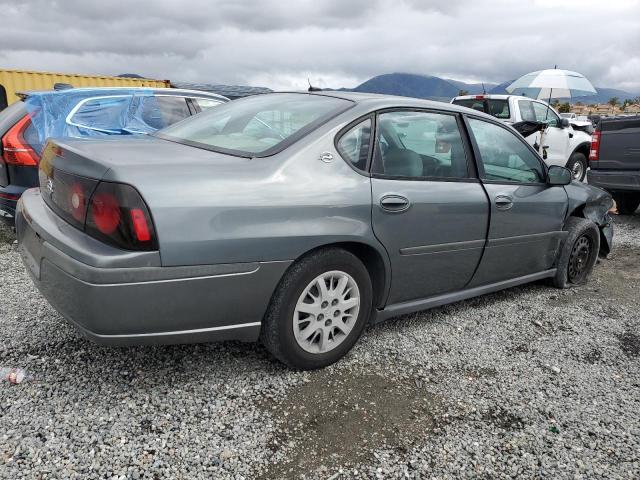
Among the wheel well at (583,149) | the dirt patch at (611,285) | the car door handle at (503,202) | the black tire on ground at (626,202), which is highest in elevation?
the car door handle at (503,202)

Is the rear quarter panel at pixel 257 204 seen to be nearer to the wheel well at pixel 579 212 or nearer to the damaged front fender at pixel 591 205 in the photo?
the damaged front fender at pixel 591 205

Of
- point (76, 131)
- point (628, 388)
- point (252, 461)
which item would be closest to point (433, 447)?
point (252, 461)

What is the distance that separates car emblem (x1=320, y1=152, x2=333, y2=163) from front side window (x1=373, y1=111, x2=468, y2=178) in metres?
0.30

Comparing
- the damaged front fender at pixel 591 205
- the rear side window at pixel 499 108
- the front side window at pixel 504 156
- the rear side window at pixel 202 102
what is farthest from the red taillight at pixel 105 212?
the rear side window at pixel 499 108

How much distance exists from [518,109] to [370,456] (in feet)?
30.5

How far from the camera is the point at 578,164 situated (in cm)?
1173

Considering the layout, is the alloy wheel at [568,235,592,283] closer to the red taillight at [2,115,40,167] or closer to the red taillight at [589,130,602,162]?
the red taillight at [589,130,602,162]

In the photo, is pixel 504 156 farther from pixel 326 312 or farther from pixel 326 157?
pixel 326 312

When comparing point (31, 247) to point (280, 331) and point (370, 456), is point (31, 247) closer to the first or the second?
point (280, 331)

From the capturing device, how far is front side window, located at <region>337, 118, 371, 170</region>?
111 inches

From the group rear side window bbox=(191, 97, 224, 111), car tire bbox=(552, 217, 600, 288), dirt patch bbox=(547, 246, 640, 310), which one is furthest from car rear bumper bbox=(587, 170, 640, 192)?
rear side window bbox=(191, 97, 224, 111)

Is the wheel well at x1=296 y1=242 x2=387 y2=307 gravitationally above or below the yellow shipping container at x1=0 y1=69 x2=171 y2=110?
below

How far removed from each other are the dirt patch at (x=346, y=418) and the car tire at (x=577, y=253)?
2.24 metres

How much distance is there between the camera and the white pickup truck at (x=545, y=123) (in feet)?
33.3
